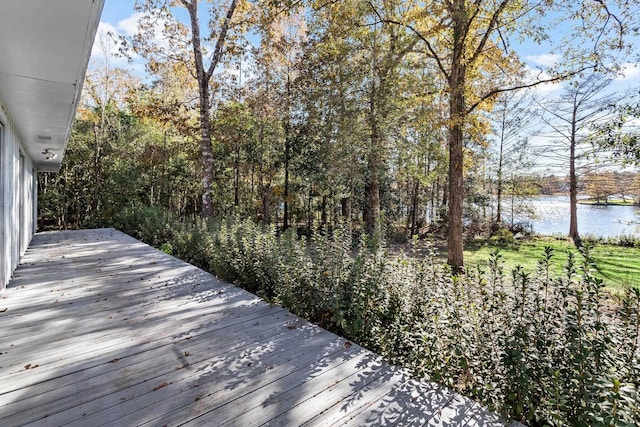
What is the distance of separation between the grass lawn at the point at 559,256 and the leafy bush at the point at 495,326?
4.44m

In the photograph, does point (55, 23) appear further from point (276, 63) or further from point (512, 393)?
point (276, 63)

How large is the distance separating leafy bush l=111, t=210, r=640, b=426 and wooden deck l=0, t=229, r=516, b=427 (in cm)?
19

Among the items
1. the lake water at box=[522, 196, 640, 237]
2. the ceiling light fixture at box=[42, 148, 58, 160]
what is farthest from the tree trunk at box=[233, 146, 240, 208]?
the lake water at box=[522, 196, 640, 237]

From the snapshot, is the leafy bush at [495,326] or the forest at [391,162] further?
the forest at [391,162]

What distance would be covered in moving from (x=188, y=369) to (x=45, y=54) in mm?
2363

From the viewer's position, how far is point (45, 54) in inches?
85.0

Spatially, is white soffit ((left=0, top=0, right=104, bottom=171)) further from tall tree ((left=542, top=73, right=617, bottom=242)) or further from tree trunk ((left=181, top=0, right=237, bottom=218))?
tall tree ((left=542, top=73, right=617, bottom=242))

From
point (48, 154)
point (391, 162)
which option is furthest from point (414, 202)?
point (48, 154)

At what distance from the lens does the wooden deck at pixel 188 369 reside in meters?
1.70

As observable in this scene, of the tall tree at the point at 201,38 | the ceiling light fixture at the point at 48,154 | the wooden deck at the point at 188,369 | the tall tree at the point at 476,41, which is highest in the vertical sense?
the tall tree at the point at 201,38

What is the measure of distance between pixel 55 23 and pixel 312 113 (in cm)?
916

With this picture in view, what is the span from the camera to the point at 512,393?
67.2 inches

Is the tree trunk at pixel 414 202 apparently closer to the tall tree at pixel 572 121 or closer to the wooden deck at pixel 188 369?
the tall tree at pixel 572 121

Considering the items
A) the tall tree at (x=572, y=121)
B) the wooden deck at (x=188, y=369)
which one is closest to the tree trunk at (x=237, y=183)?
the wooden deck at (x=188, y=369)
